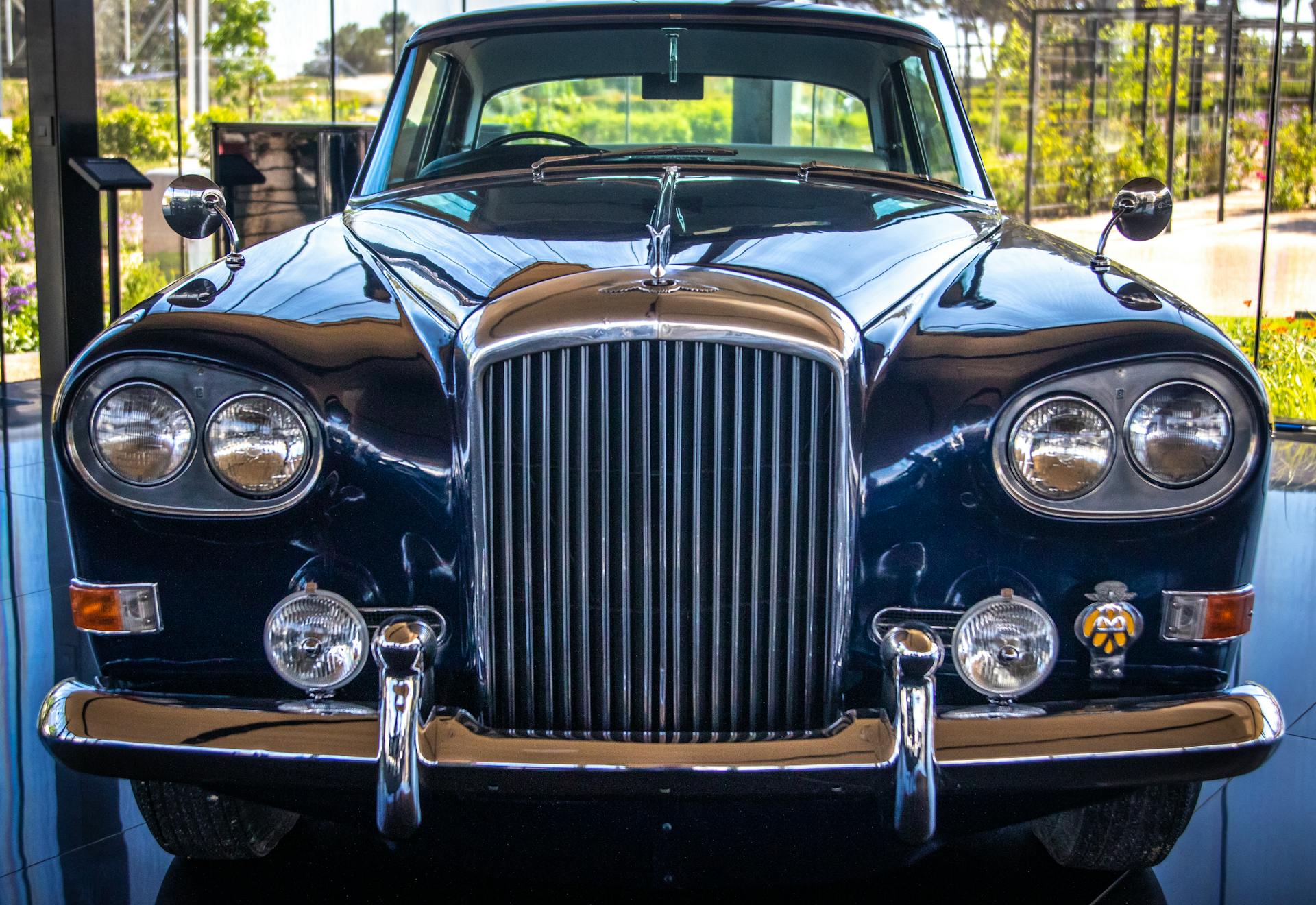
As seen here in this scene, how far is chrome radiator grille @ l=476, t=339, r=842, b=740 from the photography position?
1870mm

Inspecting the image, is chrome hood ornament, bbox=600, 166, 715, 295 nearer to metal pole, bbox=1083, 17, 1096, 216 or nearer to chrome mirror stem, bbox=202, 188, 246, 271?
chrome mirror stem, bbox=202, 188, 246, 271

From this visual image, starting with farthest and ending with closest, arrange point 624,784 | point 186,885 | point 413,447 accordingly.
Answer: point 186,885 < point 413,447 < point 624,784

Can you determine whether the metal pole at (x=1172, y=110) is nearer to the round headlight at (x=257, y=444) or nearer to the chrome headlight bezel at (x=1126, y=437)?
the chrome headlight bezel at (x=1126, y=437)

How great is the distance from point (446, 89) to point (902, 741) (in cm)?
231

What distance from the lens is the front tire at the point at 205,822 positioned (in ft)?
7.64

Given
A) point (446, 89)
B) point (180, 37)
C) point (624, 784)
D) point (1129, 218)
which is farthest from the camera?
point (180, 37)

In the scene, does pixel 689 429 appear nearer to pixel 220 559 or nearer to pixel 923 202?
pixel 220 559

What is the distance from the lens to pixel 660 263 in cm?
199

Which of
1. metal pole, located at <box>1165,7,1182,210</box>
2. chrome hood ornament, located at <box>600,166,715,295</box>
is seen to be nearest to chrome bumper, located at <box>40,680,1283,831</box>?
chrome hood ornament, located at <box>600,166,715,295</box>

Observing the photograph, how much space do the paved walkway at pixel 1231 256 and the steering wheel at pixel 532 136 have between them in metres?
4.59

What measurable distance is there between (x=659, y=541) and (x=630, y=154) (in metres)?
1.35

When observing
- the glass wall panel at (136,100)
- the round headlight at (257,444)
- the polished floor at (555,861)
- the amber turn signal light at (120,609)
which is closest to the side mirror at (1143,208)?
the polished floor at (555,861)

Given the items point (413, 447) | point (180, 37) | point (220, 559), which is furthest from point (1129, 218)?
point (180, 37)

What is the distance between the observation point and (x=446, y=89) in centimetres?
345
